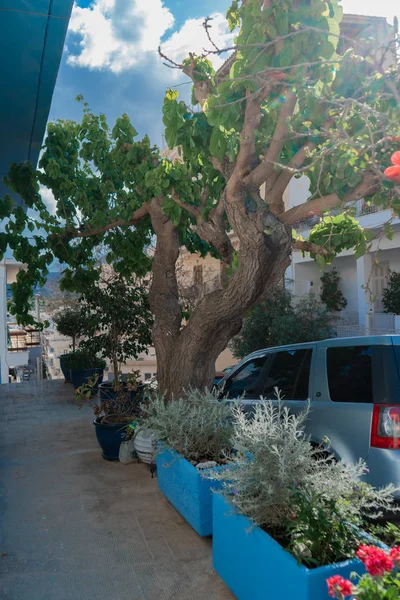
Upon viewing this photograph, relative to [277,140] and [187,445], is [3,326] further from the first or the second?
[277,140]

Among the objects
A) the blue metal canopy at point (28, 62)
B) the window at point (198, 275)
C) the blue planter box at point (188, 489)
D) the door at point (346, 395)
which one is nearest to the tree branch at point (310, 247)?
the door at point (346, 395)

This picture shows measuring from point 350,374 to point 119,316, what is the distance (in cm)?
585

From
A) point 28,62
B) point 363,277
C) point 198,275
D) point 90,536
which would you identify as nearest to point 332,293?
point 363,277

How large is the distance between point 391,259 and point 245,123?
50.7 feet

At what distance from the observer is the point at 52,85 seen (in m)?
5.21

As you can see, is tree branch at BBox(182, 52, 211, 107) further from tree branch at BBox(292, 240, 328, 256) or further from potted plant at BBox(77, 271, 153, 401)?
potted plant at BBox(77, 271, 153, 401)

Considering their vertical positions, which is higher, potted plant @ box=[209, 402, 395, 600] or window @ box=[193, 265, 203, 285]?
window @ box=[193, 265, 203, 285]

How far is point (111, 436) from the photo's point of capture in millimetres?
6480

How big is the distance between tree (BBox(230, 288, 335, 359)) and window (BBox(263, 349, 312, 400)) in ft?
24.8

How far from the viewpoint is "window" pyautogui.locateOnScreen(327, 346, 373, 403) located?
14.3ft

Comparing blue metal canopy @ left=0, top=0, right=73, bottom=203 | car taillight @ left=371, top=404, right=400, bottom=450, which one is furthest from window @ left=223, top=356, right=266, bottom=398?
blue metal canopy @ left=0, top=0, right=73, bottom=203

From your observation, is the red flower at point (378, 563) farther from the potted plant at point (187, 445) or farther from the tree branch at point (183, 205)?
the tree branch at point (183, 205)

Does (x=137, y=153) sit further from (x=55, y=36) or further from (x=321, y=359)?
(x=321, y=359)

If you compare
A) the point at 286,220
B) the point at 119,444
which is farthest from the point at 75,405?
the point at 286,220
